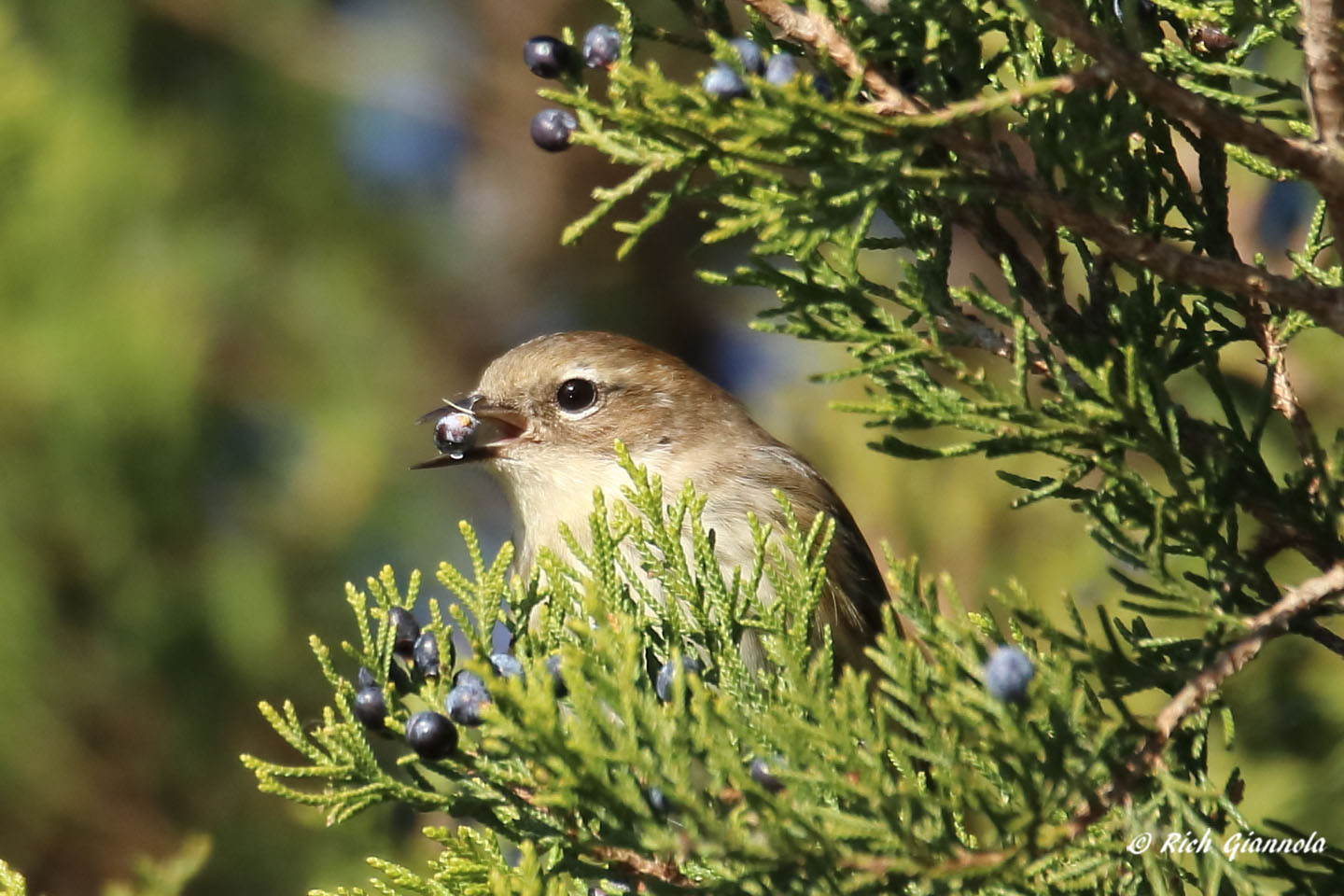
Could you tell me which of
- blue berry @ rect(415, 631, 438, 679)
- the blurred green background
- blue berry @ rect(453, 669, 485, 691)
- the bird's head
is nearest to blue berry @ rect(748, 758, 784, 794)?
blue berry @ rect(453, 669, 485, 691)

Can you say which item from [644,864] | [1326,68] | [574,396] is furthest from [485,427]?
[1326,68]

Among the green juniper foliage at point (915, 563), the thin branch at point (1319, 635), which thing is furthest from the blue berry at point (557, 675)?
the thin branch at point (1319, 635)

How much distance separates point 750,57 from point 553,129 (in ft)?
1.37

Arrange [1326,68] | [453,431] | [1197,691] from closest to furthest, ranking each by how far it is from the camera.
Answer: [1326,68]
[1197,691]
[453,431]

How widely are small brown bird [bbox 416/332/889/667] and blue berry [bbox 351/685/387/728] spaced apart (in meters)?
1.75

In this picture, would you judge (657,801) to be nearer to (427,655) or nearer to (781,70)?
(427,655)

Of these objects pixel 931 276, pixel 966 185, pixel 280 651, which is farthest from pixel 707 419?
pixel 966 185

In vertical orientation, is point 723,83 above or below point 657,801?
above

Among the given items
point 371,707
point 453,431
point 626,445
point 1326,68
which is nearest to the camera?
point 1326,68

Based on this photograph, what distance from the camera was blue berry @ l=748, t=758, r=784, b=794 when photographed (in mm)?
2424

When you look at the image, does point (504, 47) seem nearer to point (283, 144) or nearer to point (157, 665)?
point (283, 144)

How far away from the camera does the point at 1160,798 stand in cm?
231

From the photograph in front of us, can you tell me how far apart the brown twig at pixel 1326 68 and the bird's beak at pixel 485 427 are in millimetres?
3276

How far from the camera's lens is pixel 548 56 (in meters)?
2.70
